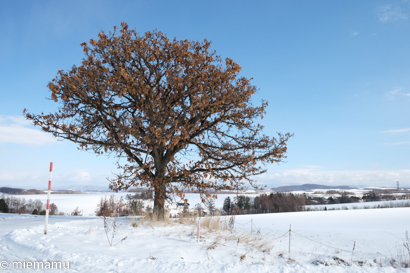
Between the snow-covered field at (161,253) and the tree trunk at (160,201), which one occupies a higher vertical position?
the tree trunk at (160,201)

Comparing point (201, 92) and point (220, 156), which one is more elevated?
point (201, 92)

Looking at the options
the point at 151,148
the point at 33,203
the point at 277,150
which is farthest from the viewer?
the point at 33,203

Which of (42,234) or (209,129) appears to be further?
(209,129)

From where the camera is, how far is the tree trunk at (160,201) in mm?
12012

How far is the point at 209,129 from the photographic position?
13.0m

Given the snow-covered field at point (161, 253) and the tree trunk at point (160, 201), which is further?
the tree trunk at point (160, 201)

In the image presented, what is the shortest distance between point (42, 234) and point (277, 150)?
9.11m

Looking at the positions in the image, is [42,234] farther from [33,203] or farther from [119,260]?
[33,203]

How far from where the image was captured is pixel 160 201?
475 inches

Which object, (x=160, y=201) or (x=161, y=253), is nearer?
(x=161, y=253)

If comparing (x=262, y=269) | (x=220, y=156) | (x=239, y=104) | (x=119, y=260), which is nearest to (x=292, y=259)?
(x=262, y=269)

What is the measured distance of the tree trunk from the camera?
12.0 m

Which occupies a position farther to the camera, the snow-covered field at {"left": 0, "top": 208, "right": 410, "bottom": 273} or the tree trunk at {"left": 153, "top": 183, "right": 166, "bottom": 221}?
the tree trunk at {"left": 153, "top": 183, "right": 166, "bottom": 221}

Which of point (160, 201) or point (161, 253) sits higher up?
point (160, 201)
